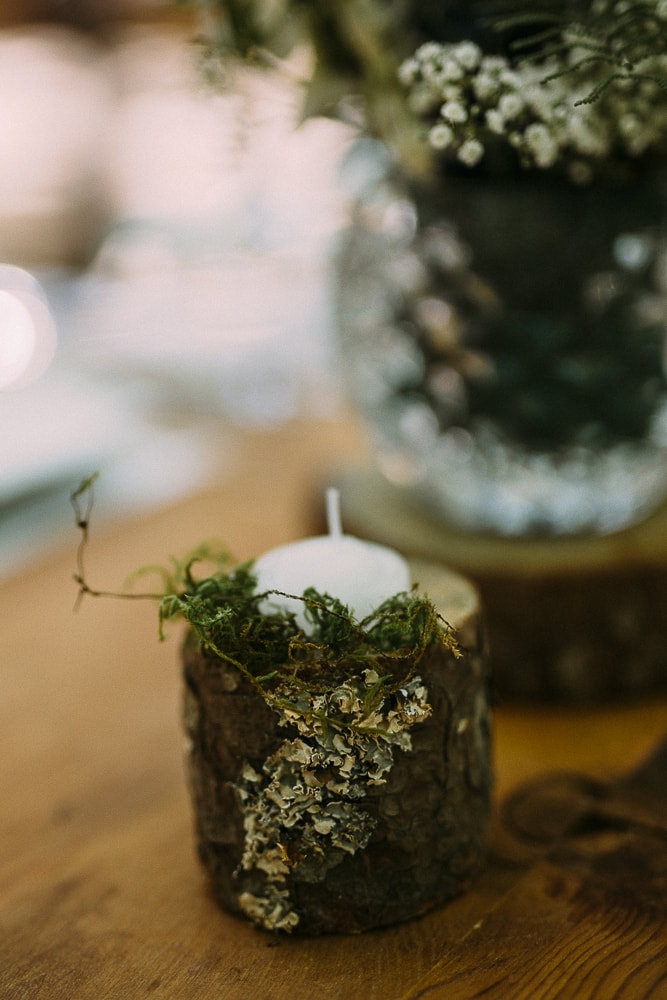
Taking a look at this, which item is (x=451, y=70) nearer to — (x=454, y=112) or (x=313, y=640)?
(x=454, y=112)

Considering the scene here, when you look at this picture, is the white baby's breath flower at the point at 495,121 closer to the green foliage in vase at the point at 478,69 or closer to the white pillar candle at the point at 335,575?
the green foliage in vase at the point at 478,69

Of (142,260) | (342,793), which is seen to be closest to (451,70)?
(342,793)

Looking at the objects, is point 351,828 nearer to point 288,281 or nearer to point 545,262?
point 545,262

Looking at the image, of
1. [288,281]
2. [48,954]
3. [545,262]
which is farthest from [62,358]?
[48,954]

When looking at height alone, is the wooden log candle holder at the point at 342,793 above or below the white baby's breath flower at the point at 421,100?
below

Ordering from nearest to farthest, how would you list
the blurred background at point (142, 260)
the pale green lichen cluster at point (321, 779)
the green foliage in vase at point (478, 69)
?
the pale green lichen cluster at point (321, 779) → the green foliage in vase at point (478, 69) → the blurred background at point (142, 260)

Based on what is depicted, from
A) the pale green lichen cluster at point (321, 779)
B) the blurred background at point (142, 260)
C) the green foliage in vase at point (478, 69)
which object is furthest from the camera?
the blurred background at point (142, 260)

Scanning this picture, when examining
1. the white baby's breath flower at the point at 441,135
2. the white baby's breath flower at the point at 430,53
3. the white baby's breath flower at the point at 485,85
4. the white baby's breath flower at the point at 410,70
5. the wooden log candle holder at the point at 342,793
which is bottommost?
the wooden log candle holder at the point at 342,793

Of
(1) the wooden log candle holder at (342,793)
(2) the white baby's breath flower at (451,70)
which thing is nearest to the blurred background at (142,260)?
(2) the white baby's breath flower at (451,70)
